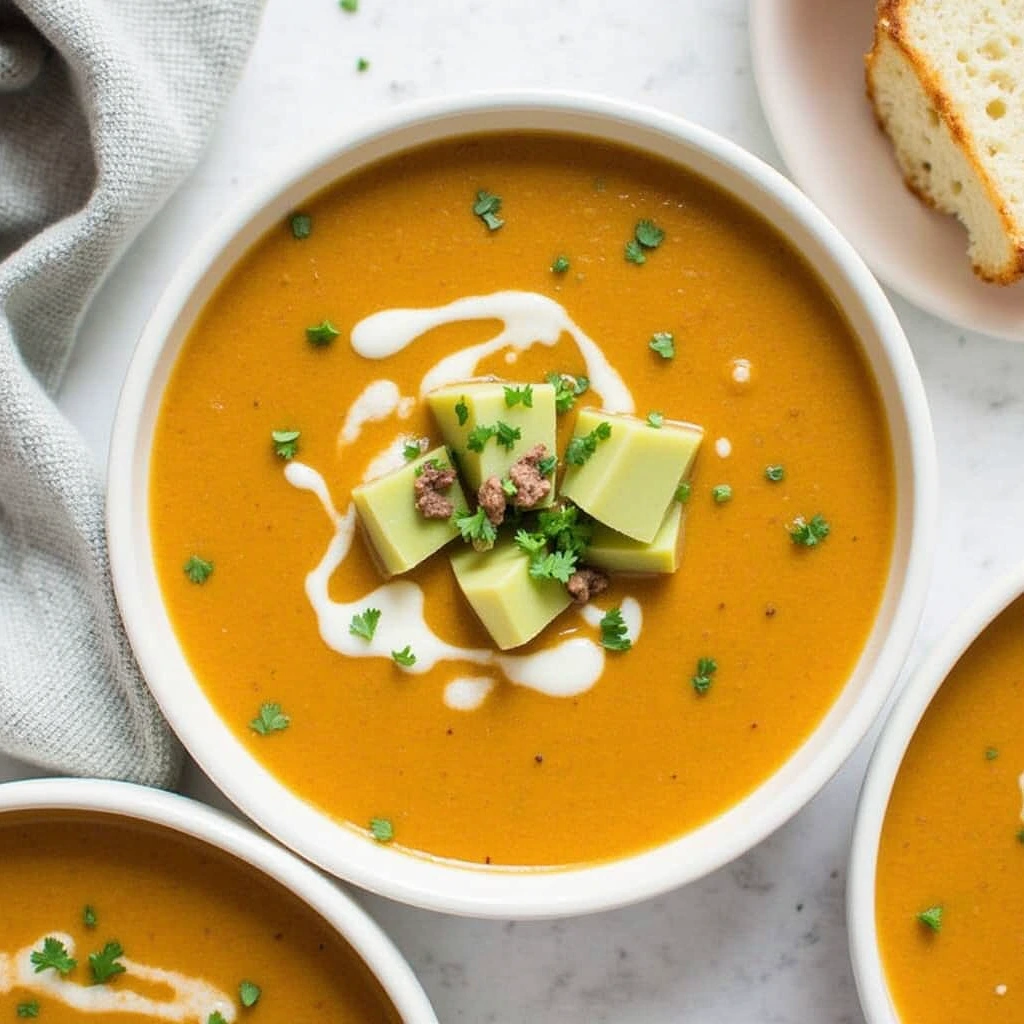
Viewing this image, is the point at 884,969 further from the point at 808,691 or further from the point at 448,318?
the point at 448,318

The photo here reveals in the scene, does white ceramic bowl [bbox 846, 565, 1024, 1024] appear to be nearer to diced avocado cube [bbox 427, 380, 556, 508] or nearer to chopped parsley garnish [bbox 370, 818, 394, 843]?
diced avocado cube [bbox 427, 380, 556, 508]

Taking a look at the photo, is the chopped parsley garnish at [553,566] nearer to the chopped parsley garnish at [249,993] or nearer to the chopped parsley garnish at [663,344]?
the chopped parsley garnish at [663,344]

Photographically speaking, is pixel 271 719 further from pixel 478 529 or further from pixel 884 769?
pixel 884 769

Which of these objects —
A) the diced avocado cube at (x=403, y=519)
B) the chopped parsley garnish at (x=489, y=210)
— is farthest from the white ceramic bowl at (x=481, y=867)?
the diced avocado cube at (x=403, y=519)

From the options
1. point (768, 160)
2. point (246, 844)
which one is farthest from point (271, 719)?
point (768, 160)

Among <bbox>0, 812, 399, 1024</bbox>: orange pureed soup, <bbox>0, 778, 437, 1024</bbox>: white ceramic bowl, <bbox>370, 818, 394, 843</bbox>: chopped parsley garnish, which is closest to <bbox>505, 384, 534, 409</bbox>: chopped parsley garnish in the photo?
<bbox>370, 818, 394, 843</bbox>: chopped parsley garnish
